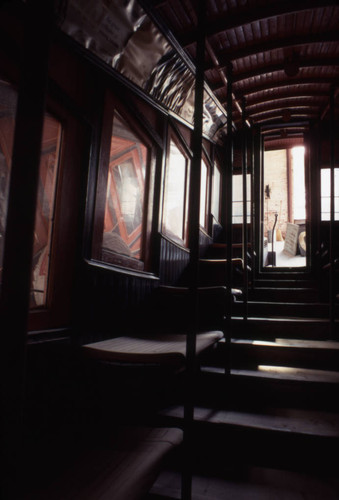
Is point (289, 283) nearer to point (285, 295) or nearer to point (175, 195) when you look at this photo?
point (285, 295)

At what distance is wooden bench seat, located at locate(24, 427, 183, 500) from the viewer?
2.85 ft

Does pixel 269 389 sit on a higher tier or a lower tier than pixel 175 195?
lower

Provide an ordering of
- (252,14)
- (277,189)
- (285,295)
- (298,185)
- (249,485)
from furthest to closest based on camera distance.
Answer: (277,189), (298,185), (285,295), (252,14), (249,485)

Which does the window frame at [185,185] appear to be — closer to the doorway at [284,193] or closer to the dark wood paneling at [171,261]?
the dark wood paneling at [171,261]

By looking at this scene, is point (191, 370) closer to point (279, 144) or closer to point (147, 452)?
point (147, 452)

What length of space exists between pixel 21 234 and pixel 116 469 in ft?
2.89

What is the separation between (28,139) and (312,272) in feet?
14.5

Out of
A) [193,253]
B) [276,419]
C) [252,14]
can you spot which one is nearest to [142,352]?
[193,253]

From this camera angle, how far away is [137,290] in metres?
2.54

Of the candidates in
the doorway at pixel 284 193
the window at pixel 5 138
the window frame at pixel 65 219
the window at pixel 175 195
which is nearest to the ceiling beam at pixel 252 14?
the window at pixel 175 195

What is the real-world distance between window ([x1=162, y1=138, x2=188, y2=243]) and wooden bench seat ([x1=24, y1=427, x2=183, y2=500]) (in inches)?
84.9

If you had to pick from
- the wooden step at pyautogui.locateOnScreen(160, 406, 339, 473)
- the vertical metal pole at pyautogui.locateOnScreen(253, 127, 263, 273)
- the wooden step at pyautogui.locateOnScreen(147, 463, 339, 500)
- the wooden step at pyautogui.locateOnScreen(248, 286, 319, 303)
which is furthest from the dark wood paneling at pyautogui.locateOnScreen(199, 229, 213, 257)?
the wooden step at pyautogui.locateOnScreen(147, 463, 339, 500)

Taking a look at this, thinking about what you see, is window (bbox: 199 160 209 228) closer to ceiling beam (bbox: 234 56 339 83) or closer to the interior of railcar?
the interior of railcar

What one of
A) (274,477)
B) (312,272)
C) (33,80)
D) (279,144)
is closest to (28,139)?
(33,80)
